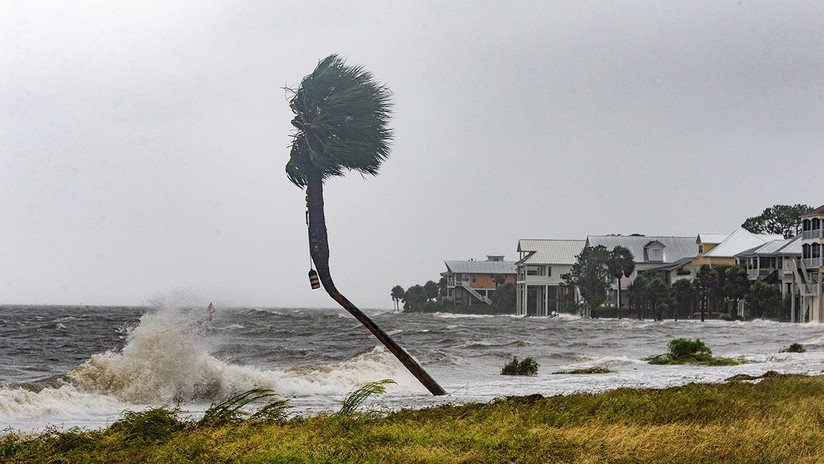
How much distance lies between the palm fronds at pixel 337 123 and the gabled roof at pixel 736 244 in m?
100

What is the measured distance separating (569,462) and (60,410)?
15.2 meters

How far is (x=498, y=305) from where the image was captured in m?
152

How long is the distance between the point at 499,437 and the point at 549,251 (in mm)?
126108

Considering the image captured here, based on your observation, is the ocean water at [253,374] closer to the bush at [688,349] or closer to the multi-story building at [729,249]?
the bush at [688,349]

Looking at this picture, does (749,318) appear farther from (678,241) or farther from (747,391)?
(747,391)

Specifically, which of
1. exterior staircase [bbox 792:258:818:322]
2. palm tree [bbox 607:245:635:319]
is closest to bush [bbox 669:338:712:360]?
exterior staircase [bbox 792:258:818:322]

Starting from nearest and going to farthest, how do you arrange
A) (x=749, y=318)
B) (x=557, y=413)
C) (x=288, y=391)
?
(x=557, y=413) < (x=288, y=391) < (x=749, y=318)

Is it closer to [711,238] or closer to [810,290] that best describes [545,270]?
[711,238]

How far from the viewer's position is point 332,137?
2200 cm

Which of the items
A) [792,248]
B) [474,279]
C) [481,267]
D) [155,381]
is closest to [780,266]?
[792,248]

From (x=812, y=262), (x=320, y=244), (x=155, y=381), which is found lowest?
(x=155, y=381)

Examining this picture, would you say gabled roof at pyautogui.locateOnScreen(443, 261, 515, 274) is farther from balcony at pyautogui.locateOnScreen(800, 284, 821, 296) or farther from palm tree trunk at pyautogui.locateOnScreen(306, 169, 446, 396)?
palm tree trunk at pyautogui.locateOnScreen(306, 169, 446, 396)

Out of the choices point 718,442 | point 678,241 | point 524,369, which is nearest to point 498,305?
point 678,241

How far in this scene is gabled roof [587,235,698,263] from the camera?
132 metres
